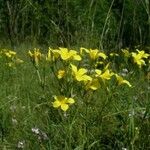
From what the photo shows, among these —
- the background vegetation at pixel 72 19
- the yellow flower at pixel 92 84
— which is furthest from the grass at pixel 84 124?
the background vegetation at pixel 72 19

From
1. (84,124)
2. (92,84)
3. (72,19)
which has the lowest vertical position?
(72,19)

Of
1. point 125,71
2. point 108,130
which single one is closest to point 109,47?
point 125,71

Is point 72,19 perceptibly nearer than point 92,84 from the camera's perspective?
No

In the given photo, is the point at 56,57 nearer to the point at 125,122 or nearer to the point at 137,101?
the point at 125,122

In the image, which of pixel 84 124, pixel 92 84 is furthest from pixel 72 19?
pixel 92 84

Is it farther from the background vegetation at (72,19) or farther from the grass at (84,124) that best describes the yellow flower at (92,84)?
the background vegetation at (72,19)

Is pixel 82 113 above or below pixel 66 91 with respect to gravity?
below

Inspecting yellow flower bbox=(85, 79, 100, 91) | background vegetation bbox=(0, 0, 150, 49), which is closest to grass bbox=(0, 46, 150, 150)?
→ yellow flower bbox=(85, 79, 100, 91)

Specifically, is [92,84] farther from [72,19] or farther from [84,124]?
[72,19]

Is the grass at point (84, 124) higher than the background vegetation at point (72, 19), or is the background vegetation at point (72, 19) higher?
the grass at point (84, 124)

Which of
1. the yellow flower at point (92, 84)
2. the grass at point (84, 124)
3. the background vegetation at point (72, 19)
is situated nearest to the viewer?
the yellow flower at point (92, 84)

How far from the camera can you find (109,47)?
4371 millimetres

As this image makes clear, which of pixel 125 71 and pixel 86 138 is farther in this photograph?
pixel 125 71

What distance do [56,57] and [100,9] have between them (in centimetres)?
388
